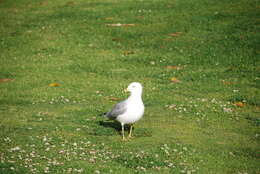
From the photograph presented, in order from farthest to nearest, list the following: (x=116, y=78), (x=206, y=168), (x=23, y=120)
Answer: (x=116, y=78) < (x=23, y=120) < (x=206, y=168)

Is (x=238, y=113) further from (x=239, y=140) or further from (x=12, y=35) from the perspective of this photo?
(x=12, y=35)

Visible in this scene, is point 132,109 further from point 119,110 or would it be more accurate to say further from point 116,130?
point 116,130

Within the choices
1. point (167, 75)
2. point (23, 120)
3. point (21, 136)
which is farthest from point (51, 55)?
point (21, 136)

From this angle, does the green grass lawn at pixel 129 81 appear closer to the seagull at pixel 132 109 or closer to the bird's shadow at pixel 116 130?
the bird's shadow at pixel 116 130

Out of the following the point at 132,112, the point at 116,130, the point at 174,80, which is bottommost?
the point at 116,130

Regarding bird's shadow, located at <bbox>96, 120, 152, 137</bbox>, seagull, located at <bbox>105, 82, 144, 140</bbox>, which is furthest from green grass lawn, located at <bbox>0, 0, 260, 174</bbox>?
seagull, located at <bbox>105, 82, 144, 140</bbox>

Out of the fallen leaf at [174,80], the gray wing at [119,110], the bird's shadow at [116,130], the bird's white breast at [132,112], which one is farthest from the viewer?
the fallen leaf at [174,80]

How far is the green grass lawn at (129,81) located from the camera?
11.5 meters

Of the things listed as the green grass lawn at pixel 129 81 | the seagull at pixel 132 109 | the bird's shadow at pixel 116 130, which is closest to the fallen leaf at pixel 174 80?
the green grass lawn at pixel 129 81

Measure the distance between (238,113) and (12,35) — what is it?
15021 millimetres

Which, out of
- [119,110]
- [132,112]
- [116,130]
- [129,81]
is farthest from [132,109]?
[129,81]

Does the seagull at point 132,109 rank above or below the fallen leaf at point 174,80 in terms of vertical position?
above

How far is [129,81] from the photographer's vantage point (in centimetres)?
1897

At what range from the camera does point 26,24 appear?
92.3 feet
